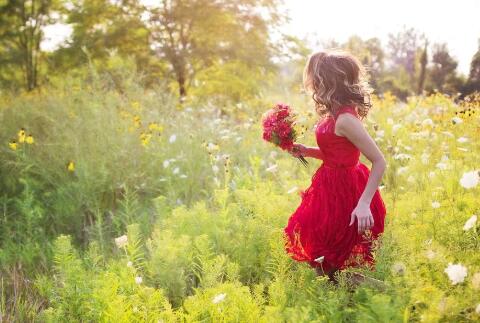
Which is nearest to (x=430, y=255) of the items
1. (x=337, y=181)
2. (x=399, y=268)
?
(x=399, y=268)

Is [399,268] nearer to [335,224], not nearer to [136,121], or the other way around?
[335,224]

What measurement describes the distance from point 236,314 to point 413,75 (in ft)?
76.6

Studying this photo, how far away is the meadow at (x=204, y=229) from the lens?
2.24 metres

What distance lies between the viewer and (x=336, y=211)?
106 inches

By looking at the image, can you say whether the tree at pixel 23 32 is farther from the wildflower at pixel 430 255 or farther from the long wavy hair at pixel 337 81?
the wildflower at pixel 430 255

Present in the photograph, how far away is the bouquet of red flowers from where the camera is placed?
2.92m

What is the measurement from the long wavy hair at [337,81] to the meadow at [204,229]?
0.66 m

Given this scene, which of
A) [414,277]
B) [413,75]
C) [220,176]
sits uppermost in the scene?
[414,277]

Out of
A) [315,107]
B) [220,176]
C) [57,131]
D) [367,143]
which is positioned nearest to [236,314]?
[367,143]

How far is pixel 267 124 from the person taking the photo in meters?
2.99

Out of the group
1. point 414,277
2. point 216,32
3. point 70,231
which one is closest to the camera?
point 414,277

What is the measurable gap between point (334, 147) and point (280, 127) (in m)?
0.39

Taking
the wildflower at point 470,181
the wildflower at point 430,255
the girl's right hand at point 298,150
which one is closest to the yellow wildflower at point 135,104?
the girl's right hand at point 298,150

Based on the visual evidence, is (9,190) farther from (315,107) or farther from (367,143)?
(367,143)
